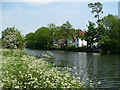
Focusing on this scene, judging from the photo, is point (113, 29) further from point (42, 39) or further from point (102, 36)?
point (42, 39)

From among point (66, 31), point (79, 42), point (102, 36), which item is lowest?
point (79, 42)

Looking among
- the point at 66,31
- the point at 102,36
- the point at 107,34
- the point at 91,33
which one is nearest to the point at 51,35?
the point at 66,31

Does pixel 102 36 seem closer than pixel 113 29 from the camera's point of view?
No

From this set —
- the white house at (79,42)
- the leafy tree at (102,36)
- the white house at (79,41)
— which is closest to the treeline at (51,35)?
the white house at (79,41)

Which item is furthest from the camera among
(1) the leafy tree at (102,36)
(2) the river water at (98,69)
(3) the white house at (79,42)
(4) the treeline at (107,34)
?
(3) the white house at (79,42)

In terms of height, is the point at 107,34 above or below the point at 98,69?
above

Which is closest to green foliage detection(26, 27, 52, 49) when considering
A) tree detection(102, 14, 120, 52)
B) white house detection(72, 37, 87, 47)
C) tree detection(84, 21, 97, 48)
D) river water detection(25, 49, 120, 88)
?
white house detection(72, 37, 87, 47)

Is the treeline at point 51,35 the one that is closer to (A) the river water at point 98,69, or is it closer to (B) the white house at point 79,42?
(B) the white house at point 79,42

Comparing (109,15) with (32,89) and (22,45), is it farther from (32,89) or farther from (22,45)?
(32,89)

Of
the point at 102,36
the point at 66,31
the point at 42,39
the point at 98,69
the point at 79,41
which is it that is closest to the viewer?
the point at 98,69

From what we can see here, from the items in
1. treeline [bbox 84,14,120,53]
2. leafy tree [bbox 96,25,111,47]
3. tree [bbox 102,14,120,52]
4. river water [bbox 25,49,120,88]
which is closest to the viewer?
river water [bbox 25,49,120,88]

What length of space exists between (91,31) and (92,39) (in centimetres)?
221

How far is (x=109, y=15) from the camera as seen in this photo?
45438 millimetres

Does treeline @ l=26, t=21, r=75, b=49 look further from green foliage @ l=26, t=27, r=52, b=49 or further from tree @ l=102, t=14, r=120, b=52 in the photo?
tree @ l=102, t=14, r=120, b=52
